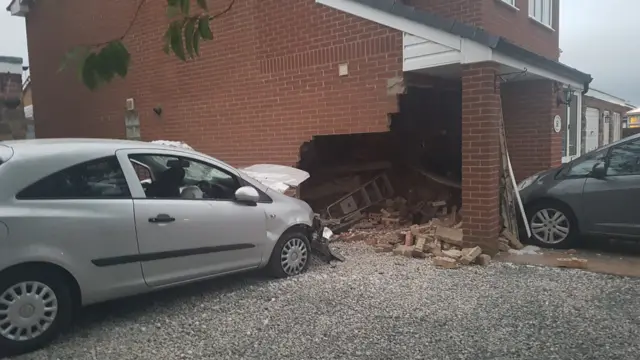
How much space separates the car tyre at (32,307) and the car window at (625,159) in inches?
260

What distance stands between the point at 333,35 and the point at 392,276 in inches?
155

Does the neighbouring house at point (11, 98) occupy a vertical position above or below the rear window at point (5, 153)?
above

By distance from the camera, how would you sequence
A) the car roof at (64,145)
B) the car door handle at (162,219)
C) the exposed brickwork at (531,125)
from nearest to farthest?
1. the car roof at (64,145)
2. the car door handle at (162,219)
3. the exposed brickwork at (531,125)

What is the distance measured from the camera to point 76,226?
3988 mm

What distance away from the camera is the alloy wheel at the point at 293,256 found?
5.77 metres

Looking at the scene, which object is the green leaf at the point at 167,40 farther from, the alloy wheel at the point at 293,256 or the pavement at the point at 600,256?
the pavement at the point at 600,256

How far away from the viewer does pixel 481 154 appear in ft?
21.2

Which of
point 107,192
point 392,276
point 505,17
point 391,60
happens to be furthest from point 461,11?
point 107,192

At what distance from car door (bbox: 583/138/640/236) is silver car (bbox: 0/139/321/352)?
4.19 metres

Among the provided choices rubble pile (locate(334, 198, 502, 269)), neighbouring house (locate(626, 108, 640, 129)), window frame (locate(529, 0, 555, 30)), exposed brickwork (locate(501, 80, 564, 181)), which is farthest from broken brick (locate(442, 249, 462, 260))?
neighbouring house (locate(626, 108, 640, 129))

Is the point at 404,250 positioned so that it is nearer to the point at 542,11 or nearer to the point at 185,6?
the point at 185,6

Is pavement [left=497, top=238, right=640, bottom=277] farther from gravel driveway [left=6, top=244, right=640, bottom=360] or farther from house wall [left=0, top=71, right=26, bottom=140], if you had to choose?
house wall [left=0, top=71, right=26, bottom=140]

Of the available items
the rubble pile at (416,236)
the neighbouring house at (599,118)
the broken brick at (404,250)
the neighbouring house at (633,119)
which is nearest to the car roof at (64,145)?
the broken brick at (404,250)

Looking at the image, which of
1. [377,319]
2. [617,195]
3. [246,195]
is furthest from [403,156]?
[377,319]
